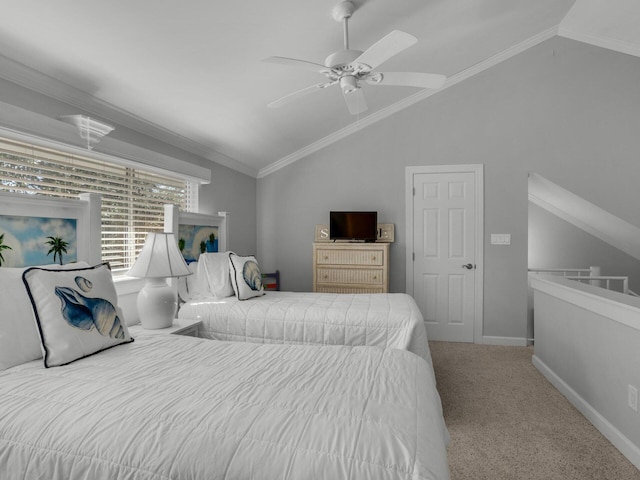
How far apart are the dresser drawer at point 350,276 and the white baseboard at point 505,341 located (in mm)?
1406

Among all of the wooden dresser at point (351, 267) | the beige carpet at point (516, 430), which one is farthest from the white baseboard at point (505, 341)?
the wooden dresser at point (351, 267)

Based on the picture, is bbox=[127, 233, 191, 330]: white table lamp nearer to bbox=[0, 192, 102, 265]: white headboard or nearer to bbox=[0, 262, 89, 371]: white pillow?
bbox=[0, 192, 102, 265]: white headboard

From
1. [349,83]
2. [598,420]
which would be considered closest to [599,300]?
[598,420]

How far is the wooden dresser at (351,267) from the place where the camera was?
3923mm

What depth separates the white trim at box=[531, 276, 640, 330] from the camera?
1.96m

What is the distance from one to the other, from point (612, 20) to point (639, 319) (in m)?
3.09

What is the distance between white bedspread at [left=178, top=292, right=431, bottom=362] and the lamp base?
38cm

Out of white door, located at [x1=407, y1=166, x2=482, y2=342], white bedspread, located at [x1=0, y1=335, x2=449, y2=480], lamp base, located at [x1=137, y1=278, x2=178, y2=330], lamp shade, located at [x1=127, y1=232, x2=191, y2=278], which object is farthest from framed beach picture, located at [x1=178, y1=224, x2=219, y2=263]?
white door, located at [x1=407, y1=166, x2=482, y2=342]

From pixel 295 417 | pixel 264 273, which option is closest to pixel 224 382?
pixel 295 417

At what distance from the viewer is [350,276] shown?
3992 millimetres

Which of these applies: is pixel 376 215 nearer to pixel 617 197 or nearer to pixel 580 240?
pixel 617 197

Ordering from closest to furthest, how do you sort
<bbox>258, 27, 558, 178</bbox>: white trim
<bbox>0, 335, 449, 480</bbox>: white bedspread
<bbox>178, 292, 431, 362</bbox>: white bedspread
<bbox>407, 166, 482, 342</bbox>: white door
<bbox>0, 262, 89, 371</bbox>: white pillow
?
<bbox>0, 335, 449, 480</bbox>: white bedspread
<bbox>0, 262, 89, 371</bbox>: white pillow
<bbox>178, 292, 431, 362</bbox>: white bedspread
<bbox>258, 27, 558, 178</bbox>: white trim
<bbox>407, 166, 482, 342</bbox>: white door

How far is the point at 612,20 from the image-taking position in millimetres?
3326

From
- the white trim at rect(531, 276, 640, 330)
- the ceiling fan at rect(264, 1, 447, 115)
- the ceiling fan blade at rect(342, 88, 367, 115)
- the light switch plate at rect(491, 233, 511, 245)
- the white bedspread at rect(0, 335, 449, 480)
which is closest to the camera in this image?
the white bedspread at rect(0, 335, 449, 480)
